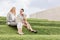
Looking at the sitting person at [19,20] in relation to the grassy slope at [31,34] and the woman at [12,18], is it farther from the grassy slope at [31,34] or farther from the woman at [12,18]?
the grassy slope at [31,34]

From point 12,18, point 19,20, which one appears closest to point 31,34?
point 19,20

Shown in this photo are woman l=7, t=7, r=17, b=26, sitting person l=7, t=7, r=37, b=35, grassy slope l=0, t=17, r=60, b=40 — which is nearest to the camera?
grassy slope l=0, t=17, r=60, b=40

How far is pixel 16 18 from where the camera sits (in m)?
16.3

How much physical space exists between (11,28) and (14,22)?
1.51 feet

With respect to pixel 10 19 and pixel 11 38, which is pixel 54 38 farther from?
pixel 10 19

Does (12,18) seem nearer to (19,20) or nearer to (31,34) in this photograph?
(19,20)

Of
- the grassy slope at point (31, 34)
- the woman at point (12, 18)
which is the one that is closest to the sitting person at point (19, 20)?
the woman at point (12, 18)

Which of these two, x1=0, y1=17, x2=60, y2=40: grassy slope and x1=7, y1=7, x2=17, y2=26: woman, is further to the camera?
x1=7, y1=7, x2=17, y2=26: woman

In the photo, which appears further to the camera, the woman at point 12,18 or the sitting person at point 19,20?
the woman at point 12,18

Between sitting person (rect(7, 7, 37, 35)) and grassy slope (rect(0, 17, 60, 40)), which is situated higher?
sitting person (rect(7, 7, 37, 35))

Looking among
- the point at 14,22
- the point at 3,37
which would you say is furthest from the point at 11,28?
the point at 3,37

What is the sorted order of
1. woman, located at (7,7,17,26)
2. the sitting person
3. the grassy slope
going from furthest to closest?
woman, located at (7,7,17,26), the sitting person, the grassy slope

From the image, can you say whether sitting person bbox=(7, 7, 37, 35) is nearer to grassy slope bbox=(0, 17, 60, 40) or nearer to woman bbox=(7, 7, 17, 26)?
woman bbox=(7, 7, 17, 26)

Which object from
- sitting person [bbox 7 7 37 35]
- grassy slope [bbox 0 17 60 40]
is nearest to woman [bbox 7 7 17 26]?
sitting person [bbox 7 7 37 35]
